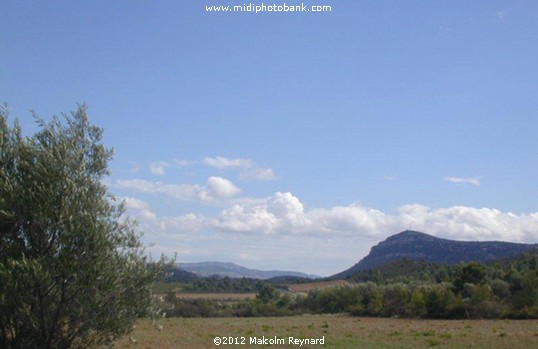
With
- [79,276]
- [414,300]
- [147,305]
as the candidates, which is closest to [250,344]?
[147,305]

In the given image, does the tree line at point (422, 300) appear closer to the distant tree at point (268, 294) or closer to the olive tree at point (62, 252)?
the distant tree at point (268, 294)

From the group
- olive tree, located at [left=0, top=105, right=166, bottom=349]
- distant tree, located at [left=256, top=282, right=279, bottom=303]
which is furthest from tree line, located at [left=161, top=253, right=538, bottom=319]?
olive tree, located at [left=0, top=105, right=166, bottom=349]

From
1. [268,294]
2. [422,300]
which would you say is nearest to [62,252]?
[422,300]

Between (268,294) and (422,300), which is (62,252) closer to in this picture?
(422,300)

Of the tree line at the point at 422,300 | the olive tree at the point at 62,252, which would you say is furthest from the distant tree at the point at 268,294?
the olive tree at the point at 62,252

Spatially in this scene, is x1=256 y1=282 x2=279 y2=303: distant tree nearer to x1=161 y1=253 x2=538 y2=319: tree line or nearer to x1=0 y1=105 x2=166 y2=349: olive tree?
x1=161 y1=253 x2=538 y2=319: tree line

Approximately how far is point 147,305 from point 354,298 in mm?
Result: 60799

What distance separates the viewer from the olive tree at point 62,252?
18.7m

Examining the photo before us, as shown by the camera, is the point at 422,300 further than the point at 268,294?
No

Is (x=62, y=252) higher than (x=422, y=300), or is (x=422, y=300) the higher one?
(x=62, y=252)

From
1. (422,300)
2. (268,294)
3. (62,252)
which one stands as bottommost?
(268,294)

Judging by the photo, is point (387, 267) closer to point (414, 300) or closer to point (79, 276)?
point (414, 300)

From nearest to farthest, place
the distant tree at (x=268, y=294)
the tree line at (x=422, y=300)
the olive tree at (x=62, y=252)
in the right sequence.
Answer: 1. the olive tree at (x=62, y=252)
2. the tree line at (x=422, y=300)
3. the distant tree at (x=268, y=294)

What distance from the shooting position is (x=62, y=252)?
742 inches
